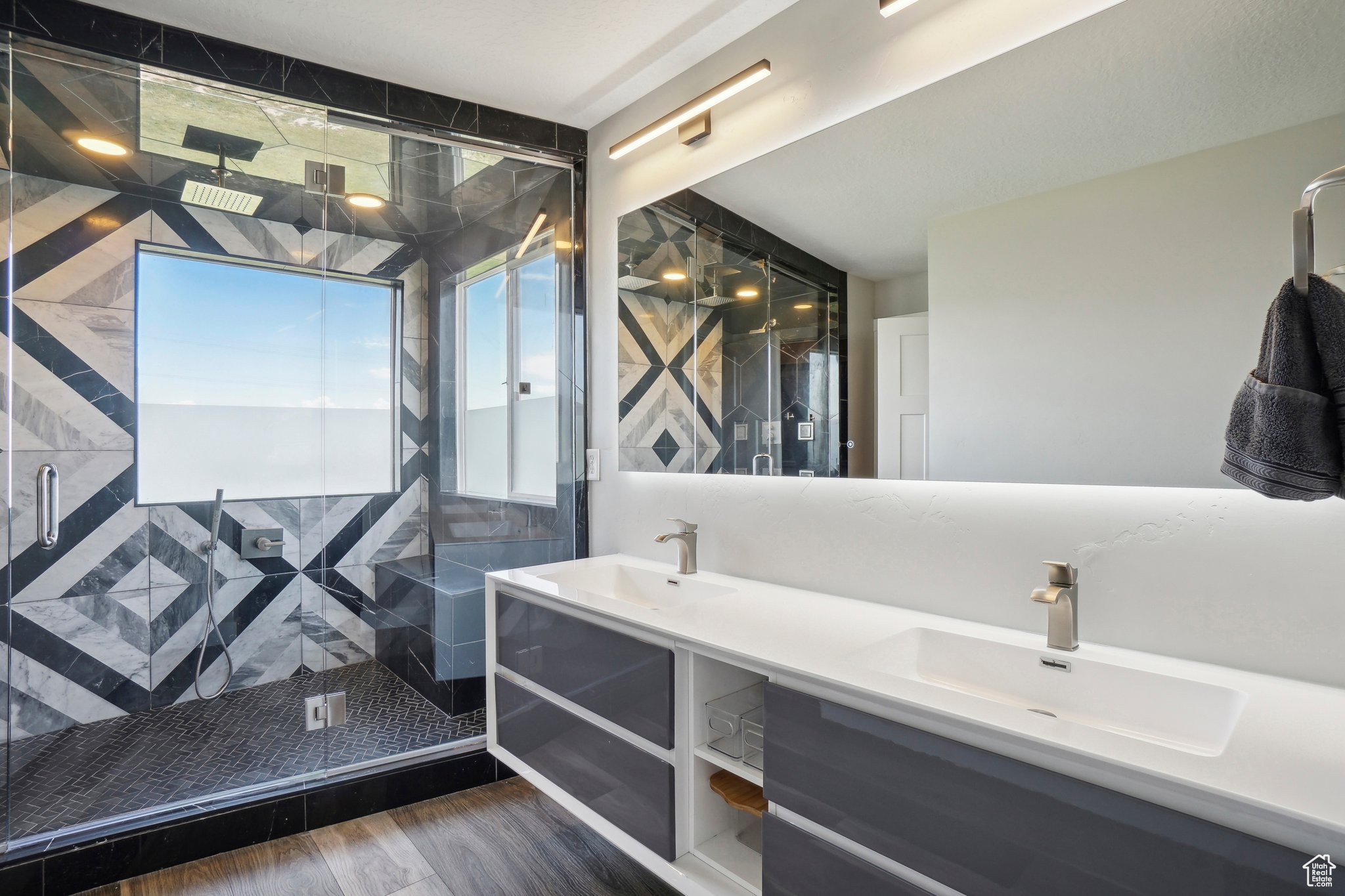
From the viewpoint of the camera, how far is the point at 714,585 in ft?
6.75

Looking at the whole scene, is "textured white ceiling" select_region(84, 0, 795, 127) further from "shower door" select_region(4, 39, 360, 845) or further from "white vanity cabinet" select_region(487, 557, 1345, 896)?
"white vanity cabinet" select_region(487, 557, 1345, 896)

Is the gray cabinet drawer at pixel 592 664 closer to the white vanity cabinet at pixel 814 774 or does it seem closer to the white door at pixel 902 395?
the white vanity cabinet at pixel 814 774

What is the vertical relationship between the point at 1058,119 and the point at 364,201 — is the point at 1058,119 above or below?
below

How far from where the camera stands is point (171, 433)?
84.2 inches

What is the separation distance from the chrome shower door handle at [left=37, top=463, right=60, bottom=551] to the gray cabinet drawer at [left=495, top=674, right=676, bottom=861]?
1310 millimetres

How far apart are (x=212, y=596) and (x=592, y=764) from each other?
4.40ft

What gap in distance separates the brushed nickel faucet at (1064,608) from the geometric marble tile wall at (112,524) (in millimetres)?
2118

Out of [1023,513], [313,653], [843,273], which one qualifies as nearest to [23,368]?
[313,653]

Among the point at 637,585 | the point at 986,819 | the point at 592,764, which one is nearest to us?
the point at 986,819

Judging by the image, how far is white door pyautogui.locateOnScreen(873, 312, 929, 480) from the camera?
1697 mm

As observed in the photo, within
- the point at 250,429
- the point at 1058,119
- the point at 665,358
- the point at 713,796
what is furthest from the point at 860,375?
the point at 250,429

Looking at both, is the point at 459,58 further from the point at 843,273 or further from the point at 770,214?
the point at 843,273

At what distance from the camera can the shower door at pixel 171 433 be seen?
195 cm

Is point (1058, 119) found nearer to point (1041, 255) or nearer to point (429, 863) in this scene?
point (1041, 255)
